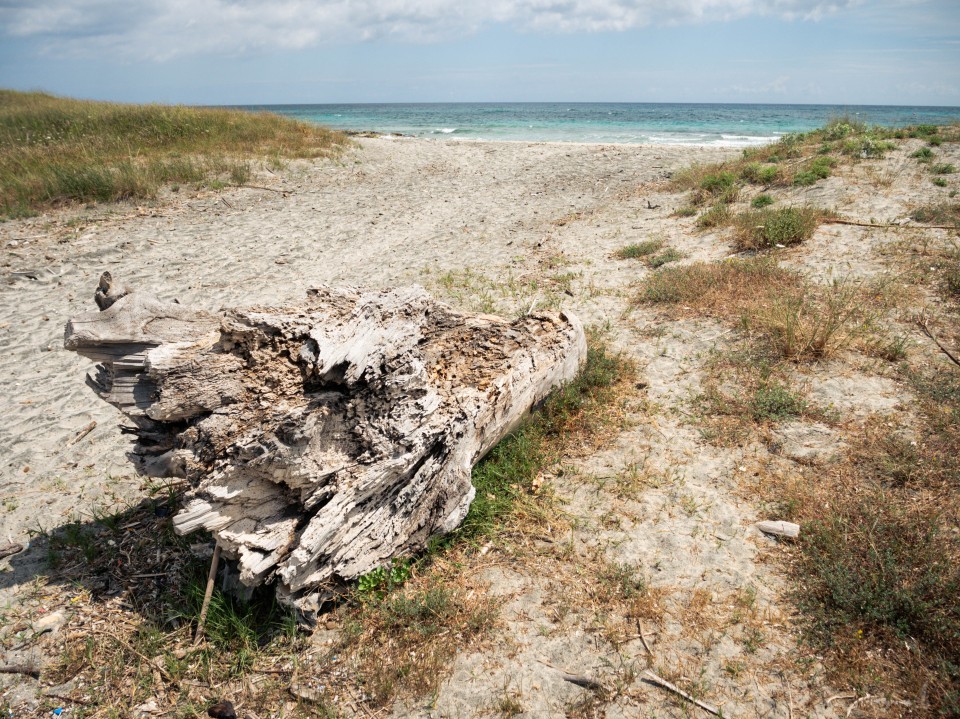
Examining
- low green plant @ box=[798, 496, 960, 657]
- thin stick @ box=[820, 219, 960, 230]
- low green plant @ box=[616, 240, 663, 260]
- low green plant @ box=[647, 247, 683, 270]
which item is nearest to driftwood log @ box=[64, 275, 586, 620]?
low green plant @ box=[798, 496, 960, 657]

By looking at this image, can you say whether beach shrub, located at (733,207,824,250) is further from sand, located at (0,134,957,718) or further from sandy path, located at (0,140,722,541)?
sandy path, located at (0,140,722,541)

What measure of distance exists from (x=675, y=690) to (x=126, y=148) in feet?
61.7

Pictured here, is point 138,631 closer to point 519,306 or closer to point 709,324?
point 519,306

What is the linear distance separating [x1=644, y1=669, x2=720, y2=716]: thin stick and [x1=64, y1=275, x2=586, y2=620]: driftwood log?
1.71 m

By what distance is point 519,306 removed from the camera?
849cm

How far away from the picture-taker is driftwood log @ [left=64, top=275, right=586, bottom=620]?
3.58 meters

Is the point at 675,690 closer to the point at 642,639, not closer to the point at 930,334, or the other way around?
the point at 642,639

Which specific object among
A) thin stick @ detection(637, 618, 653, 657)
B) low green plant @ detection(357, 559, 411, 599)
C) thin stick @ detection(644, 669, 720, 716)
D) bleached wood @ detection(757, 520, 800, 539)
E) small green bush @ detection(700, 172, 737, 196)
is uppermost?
small green bush @ detection(700, 172, 737, 196)

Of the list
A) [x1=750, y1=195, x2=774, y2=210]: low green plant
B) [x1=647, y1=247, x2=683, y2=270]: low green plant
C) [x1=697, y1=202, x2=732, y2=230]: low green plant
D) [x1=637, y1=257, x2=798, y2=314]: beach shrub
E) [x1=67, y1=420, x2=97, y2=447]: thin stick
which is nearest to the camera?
[x1=67, y1=420, x2=97, y2=447]: thin stick

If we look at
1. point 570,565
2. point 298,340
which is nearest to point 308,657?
point 570,565

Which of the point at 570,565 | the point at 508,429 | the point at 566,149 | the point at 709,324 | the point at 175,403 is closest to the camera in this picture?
the point at 175,403

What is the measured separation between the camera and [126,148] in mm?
15703

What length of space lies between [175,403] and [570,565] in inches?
119

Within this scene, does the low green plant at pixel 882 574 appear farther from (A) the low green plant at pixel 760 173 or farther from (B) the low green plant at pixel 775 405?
(A) the low green plant at pixel 760 173
